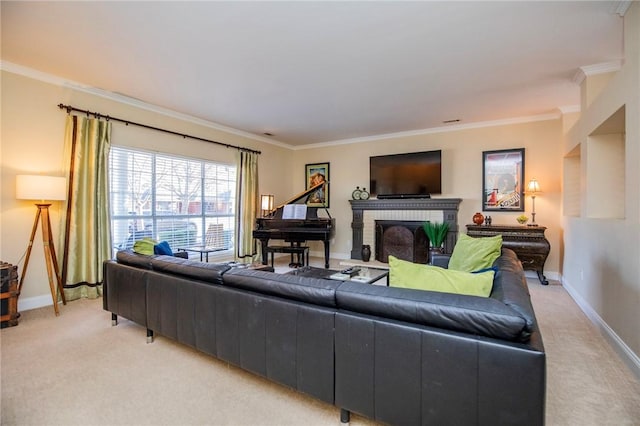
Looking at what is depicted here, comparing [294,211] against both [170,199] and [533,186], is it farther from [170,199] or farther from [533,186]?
[533,186]

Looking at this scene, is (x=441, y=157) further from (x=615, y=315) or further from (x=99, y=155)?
(x=99, y=155)

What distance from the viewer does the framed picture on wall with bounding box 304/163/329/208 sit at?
22.9ft

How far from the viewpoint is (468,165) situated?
5.50 m

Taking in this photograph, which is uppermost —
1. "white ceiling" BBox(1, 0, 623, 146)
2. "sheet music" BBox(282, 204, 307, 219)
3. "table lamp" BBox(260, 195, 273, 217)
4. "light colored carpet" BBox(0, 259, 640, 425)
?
"white ceiling" BBox(1, 0, 623, 146)

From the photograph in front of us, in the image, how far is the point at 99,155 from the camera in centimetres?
388

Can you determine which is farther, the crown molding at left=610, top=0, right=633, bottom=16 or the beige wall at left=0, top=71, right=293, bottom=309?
the beige wall at left=0, top=71, right=293, bottom=309

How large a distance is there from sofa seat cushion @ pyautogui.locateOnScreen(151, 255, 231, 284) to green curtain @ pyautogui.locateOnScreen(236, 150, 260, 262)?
3.27 metres

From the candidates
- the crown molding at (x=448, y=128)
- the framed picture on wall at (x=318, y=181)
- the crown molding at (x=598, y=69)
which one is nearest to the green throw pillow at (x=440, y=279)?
the crown molding at (x=598, y=69)

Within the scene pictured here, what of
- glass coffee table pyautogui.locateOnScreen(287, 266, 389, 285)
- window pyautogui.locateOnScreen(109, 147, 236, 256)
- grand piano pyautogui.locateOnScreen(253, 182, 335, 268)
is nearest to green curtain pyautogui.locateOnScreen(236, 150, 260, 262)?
window pyautogui.locateOnScreen(109, 147, 236, 256)

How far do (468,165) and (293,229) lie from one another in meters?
3.35

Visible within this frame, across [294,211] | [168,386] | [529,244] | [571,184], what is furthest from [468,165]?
[168,386]

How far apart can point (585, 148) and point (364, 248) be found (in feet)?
12.0

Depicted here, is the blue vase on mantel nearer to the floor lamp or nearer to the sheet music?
the sheet music

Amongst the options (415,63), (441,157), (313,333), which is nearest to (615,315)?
(313,333)
